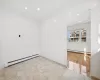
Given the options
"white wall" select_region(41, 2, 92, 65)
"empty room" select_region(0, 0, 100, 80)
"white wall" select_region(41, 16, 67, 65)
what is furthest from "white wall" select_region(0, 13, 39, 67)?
"white wall" select_region(41, 2, 92, 65)

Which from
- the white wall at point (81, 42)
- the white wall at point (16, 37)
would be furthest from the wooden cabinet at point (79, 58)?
the white wall at point (16, 37)

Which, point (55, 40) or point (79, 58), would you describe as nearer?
point (79, 58)

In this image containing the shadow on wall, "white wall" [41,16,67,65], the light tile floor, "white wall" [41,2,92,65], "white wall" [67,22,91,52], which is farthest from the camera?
"white wall" [41,16,67,65]

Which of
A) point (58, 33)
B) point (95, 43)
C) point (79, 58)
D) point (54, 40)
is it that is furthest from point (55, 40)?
point (95, 43)

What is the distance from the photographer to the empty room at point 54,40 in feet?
8.16

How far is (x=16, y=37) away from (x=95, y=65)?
12.2 feet

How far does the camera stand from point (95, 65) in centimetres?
239

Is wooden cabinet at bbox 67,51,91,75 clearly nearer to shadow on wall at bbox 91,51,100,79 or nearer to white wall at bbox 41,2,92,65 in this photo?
white wall at bbox 41,2,92,65

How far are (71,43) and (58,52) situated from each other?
2.79ft

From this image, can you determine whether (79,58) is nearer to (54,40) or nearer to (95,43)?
(95,43)

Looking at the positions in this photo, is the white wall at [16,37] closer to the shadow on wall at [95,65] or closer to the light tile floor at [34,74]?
the light tile floor at [34,74]

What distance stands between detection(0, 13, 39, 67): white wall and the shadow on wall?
344 cm

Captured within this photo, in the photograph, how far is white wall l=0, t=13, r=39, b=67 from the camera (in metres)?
3.33

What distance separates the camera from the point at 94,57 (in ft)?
7.89
